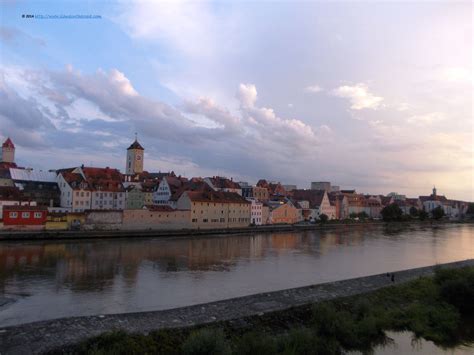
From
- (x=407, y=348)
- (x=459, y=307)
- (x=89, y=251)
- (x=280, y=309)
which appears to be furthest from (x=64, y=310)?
(x=89, y=251)

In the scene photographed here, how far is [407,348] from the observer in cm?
1042

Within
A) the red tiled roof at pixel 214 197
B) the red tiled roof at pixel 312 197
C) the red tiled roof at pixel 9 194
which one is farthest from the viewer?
the red tiled roof at pixel 312 197

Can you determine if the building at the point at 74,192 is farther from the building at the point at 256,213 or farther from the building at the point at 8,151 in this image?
the building at the point at 256,213

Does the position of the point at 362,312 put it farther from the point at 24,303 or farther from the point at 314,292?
the point at 24,303

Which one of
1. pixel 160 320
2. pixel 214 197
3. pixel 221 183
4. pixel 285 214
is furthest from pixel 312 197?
pixel 160 320

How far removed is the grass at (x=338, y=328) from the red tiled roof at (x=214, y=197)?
34035mm

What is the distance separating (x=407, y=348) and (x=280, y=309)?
3295 millimetres

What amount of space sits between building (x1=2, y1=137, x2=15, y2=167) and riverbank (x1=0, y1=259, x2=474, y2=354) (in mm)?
56956

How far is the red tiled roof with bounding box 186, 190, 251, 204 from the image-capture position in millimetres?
47981

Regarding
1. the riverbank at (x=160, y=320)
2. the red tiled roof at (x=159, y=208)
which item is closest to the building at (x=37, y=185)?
the red tiled roof at (x=159, y=208)

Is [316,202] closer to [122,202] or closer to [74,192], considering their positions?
[122,202]

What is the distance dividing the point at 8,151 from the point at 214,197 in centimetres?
3183

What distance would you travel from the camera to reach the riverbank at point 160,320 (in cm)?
818

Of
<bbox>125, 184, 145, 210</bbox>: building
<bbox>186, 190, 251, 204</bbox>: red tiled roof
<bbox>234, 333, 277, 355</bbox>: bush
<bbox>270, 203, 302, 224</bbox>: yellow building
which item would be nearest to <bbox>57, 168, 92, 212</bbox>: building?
<bbox>125, 184, 145, 210</bbox>: building
